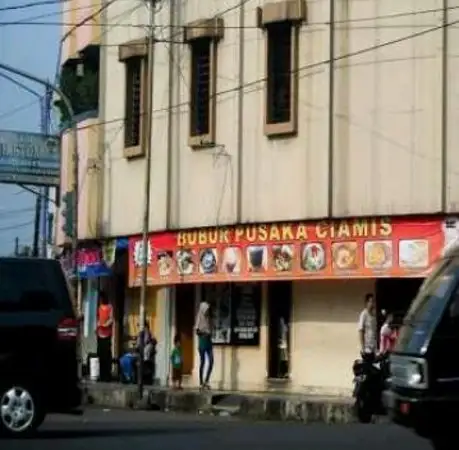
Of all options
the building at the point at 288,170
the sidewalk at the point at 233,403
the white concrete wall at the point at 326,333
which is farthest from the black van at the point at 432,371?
the white concrete wall at the point at 326,333

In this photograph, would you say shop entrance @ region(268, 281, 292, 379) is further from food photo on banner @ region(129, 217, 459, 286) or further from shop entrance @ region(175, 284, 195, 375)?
shop entrance @ region(175, 284, 195, 375)

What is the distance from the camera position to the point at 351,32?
81.6ft

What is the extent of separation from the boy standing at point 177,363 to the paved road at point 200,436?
7459mm

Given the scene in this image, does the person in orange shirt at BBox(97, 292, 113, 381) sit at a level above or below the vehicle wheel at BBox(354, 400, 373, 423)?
above

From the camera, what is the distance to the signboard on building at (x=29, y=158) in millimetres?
38406

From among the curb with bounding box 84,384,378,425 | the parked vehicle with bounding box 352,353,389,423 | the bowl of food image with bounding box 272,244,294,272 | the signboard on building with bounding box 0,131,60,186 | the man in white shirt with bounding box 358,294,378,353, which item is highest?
the signboard on building with bounding box 0,131,60,186

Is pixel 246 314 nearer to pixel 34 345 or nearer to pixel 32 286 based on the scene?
pixel 32 286

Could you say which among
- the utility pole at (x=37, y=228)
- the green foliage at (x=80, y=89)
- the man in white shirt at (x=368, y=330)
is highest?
the green foliage at (x=80, y=89)

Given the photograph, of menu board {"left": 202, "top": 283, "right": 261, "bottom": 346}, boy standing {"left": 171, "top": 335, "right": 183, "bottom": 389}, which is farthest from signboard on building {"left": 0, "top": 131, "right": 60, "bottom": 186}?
menu board {"left": 202, "top": 283, "right": 261, "bottom": 346}

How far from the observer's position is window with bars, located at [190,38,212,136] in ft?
91.8

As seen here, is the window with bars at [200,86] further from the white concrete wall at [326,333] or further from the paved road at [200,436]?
the paved road at [200,436]

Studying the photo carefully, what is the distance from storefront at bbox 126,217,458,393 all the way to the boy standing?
0.32m

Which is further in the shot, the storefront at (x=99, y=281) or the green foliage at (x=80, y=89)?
the green foliage at (x=80, y=89)

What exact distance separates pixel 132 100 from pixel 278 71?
523cm
